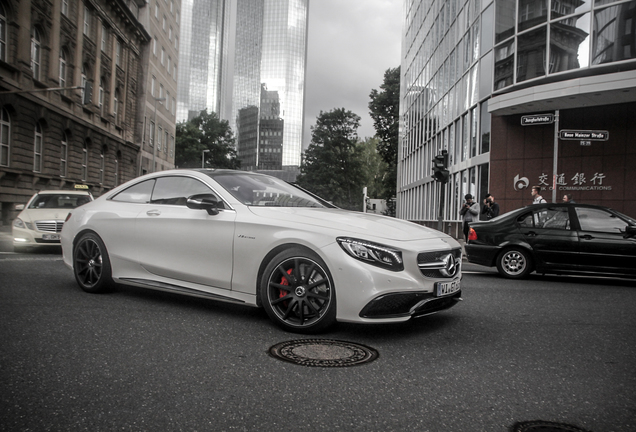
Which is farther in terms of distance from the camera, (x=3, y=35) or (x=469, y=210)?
(x=3, y=35)

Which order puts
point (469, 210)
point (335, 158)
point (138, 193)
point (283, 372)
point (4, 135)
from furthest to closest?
point (335, 158) → point (4, 135) → point (469, 210) → point (138, 193) → point (283, 372)

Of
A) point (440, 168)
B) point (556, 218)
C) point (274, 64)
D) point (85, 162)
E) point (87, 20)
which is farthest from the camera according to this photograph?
point (274, 64)

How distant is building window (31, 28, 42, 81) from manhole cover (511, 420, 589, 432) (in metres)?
29.2

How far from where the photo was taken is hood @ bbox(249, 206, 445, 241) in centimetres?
445

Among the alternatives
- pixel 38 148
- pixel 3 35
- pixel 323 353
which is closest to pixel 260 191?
pixel 323 353

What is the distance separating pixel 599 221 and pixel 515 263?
155cm

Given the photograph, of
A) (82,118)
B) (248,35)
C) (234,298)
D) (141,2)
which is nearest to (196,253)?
(234,298)

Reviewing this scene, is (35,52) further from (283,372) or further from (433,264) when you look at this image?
(283,372)

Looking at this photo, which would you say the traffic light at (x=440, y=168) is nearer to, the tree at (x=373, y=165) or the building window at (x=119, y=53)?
the building window at (x=119, y=53)

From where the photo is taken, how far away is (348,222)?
15.2 ft

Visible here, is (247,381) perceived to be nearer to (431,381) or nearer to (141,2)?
(431,381)

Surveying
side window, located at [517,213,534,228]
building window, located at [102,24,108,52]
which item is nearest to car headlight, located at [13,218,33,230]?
side window, located at [517,213,534,228]

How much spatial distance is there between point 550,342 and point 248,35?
16753 centimetres

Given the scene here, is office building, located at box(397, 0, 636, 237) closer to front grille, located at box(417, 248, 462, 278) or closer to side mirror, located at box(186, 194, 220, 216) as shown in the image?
front grille, located at box(417, 248, 462, 278)
